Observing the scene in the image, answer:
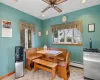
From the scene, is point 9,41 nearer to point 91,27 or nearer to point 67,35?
point 67,35

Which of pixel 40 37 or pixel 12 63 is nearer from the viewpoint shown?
pixel 12 63

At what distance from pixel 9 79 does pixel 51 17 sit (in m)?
3.54

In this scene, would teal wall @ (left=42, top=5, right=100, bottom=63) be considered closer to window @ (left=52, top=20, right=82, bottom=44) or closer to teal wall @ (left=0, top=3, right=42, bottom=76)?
window @ (left=52, top=20, right=82, bottom=44)

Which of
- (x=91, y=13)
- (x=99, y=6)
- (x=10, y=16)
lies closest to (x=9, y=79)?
(x=10, y=16)

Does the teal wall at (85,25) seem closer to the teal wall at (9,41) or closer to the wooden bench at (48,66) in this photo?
the wooden bench at (48,66)

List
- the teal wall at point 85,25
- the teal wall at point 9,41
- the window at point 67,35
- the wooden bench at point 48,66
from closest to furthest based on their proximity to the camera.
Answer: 1. the wooden bench at point 48,66
2. the teal wall at point 9,41
3. the teal wall at point 85,25
4. the window at point 67,35

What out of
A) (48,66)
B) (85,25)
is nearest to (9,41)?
(48,66)

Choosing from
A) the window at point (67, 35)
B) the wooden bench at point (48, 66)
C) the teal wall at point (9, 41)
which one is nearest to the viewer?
the wooden bench at point (48, 66)

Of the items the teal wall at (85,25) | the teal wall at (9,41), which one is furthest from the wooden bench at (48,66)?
the teal wall at (85,25)

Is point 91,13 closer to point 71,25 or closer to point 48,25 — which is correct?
point 71,25

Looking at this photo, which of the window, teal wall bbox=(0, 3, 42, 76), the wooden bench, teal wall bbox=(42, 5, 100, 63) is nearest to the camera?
the wooden bench

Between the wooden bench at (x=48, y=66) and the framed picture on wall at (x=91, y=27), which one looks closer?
the wooden bench at (x=48, y=66)

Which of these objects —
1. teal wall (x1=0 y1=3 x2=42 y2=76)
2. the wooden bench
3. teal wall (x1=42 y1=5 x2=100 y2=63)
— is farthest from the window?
teal wall (x1=0 y1=3 x2=42 y2=76)

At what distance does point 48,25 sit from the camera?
15.4 feet
